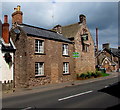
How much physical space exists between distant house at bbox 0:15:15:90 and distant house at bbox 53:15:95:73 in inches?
438

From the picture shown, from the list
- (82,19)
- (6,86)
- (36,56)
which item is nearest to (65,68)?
(36,56)

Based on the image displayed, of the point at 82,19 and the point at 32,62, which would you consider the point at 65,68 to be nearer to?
the point at 32,62

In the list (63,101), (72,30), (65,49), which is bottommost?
(63,101)

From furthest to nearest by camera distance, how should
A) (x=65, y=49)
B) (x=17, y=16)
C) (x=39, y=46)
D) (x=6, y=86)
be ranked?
(x=65, y=49)
(x=17, y=16)
(x=39, y=46)
(x=6, y=86)

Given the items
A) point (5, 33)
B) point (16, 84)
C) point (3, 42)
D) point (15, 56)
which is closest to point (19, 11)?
point (5, 33)

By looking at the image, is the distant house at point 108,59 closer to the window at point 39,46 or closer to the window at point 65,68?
the window at point 65,68

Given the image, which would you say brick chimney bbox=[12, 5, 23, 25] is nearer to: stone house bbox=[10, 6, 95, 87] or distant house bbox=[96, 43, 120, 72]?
stone house bbox=[10, 6, 95, 87]

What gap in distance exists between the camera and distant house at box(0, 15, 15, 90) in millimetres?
16594

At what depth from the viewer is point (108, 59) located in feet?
155

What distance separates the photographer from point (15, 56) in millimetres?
18719

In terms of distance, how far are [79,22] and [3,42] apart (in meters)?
16.4

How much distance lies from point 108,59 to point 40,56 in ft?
110

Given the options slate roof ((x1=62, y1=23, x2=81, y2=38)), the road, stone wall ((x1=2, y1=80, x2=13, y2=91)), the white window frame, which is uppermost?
slate roof ((x1=62, y1=23, x2=81, y2=38))

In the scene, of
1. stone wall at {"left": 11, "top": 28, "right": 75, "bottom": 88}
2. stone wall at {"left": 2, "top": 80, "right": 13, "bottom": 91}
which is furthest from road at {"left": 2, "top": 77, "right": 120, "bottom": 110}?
stone wall at {"left": 11, "top": 28, "right": 75, "bottom": 88}
